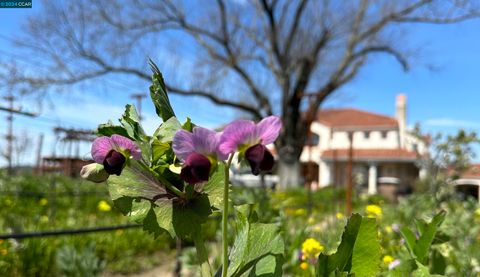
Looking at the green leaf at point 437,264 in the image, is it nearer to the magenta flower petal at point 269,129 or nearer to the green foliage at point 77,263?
the magenta flower petal at point 269,129

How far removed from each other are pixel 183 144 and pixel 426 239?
0.70m

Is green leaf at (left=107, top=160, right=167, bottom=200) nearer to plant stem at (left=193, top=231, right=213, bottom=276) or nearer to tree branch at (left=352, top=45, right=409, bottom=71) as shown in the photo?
plant stem at (left=193, top=231, right=213, bottom=276)

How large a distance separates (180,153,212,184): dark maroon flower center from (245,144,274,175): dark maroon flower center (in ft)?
0.18

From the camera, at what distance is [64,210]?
7.99m

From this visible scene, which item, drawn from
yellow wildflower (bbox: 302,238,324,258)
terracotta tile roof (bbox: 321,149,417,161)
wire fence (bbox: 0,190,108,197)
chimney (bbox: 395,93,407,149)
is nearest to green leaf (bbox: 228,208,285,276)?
yellow wildflower (bbox: 302,238,324,258)

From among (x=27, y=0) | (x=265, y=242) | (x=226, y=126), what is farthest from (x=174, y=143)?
(x=27, y=0)

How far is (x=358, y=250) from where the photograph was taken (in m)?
0.74

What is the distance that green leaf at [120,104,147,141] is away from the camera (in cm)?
66

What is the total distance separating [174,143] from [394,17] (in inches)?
858

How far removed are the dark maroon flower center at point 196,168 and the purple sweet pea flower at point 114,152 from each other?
11 centimetres

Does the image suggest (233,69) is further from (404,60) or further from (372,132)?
(372,132)

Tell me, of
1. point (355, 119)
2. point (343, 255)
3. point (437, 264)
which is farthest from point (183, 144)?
point (355, 119)

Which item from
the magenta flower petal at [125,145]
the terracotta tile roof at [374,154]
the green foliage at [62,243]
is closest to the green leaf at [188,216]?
the magenta flower petal at [125,145]

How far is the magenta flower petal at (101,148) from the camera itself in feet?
2.14
